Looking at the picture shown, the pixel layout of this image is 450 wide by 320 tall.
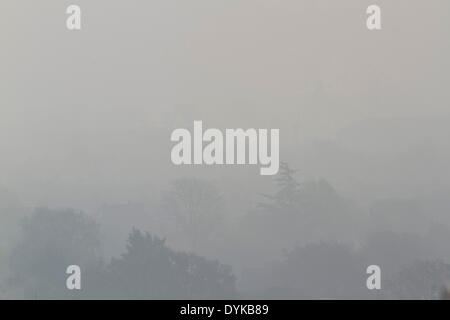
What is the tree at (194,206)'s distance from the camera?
422 inches

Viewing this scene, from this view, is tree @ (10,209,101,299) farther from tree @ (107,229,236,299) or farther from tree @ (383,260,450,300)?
tree @ (383,260,450,300)

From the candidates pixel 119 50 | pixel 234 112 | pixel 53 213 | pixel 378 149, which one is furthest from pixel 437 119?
pixel 53 213

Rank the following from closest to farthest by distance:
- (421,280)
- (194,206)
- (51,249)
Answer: (421,280) → (51,249) → (194,206)

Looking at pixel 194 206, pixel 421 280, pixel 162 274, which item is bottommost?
pixel 421 280

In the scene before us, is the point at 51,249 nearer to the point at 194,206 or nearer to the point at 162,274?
the point at 162,274

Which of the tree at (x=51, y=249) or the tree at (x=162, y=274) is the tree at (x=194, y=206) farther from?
the tree at (x=51, y=249)

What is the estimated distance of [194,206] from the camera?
1098 centimetres

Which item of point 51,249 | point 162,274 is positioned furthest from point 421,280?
point 51,249

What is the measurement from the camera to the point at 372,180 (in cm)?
1072

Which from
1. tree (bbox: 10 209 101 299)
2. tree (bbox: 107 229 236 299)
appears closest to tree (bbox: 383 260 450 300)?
tree (bbox: 107 229 236 299)

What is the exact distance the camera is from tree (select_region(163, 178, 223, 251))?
10719 mm

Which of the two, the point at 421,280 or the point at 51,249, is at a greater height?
the point at 51,249

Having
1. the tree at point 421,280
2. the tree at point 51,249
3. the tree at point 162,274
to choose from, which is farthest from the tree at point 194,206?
the tree at point 421,280
